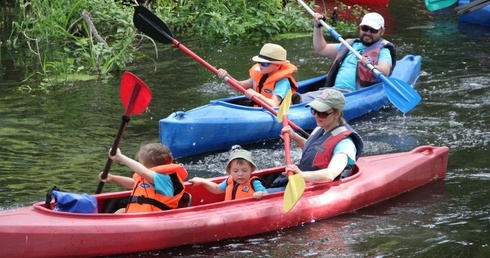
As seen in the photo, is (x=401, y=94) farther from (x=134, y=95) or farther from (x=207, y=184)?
(x=134, y=95)

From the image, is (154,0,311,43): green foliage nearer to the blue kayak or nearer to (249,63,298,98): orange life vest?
(249,63,298,98): orange life vest

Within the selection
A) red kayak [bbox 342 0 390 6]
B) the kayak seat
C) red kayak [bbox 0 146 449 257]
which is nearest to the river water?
red kayak [bbox 0 146 449 257]

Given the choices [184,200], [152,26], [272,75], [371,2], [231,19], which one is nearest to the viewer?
[184,200]

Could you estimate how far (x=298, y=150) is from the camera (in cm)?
775

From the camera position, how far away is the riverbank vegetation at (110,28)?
10.1 m

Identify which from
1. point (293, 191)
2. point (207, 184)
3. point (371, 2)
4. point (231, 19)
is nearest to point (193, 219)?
point (207, 184)

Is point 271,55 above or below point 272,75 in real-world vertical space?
above

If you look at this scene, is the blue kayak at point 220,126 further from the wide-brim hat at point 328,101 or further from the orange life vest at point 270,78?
the wide-brim hat at point 328,101

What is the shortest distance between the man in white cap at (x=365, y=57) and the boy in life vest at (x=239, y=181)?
9.46ft

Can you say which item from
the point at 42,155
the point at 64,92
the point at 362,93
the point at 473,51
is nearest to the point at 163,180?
the point at 42,155

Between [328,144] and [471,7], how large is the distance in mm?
6858

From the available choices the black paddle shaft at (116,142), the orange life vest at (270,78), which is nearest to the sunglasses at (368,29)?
the orange life vest at (270,78)

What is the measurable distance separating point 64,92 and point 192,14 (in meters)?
2.89

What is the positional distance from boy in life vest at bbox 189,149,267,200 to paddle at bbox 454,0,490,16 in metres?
6.82
